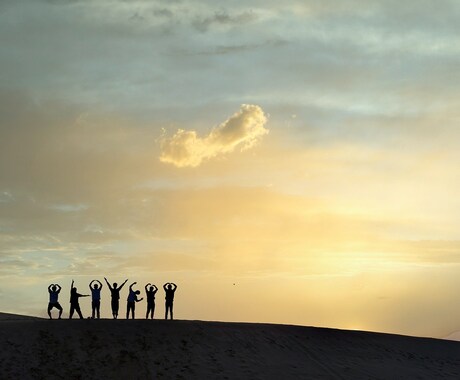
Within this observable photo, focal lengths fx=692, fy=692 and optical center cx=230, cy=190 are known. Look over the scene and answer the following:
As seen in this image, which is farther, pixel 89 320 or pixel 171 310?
pixel 171 310

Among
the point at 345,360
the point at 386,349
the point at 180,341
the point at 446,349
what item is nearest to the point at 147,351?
the point at 180,341

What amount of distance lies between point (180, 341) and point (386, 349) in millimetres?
12208

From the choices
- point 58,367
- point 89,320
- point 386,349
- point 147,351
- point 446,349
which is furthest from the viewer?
point 446,349

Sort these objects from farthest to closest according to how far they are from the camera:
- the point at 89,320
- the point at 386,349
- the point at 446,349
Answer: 1. the point at 446,349
2. the point at 386,349
3. the point at 89,320

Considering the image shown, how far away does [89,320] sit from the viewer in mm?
30266

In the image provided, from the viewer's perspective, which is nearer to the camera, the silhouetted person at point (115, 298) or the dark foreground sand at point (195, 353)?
the dark foreground sand at point (195, 353)

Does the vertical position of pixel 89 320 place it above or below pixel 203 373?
above

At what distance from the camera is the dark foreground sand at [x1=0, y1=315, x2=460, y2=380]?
2669 centimetres

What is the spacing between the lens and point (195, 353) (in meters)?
29.3

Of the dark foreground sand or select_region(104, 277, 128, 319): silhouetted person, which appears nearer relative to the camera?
the dark foreground sand

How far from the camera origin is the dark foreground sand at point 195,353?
87.6ft

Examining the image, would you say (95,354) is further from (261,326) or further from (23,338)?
(261,326)

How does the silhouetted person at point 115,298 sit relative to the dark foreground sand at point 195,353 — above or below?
above

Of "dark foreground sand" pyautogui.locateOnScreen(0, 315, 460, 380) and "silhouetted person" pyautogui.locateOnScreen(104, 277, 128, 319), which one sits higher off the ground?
"silhouetted person" pyautogui.locateOnScreen(104, 277, 128, 319)
